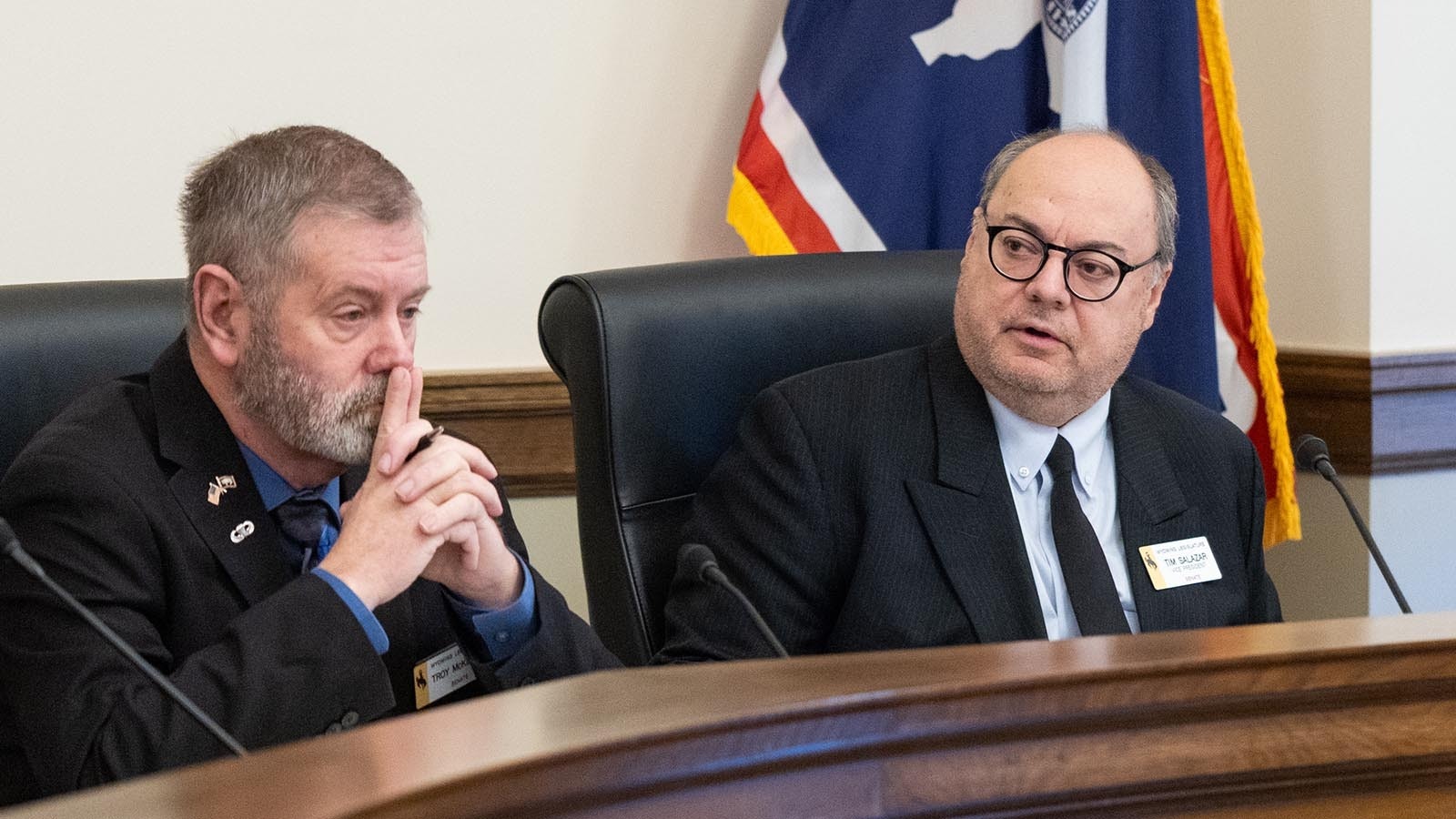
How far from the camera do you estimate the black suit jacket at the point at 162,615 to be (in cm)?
152

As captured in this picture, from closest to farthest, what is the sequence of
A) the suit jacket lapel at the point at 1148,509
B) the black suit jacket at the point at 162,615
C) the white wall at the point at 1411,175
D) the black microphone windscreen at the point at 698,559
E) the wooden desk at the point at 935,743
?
the wooden desk at the point at 935,743 → the black suit jacket at the point at 162,615 → the black microphone windscreen at the point at 698,559 → the suit jacket lapel at the point at 1148,509 → the white wall at the point at 1411,175

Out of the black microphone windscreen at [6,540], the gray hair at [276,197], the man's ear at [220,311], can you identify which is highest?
the gray hair at [276,197]

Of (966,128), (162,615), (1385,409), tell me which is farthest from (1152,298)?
(162,615)

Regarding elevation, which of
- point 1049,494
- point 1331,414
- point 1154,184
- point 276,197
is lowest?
point 1331,414

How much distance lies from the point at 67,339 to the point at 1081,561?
132cm

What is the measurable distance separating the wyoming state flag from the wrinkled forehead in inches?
27.8

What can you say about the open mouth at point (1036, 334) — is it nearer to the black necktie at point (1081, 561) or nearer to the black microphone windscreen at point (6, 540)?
the black necktie at point (1081, 561)

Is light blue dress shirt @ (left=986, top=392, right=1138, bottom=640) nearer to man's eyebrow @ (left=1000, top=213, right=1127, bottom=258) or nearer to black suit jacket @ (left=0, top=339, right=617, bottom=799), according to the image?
man's eyebrow @ (left=1000, top=213, right=1127, bottom=258)

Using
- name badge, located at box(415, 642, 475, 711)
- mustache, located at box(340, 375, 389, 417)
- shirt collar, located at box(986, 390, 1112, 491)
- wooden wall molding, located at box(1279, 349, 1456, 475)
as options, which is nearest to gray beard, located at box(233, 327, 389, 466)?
mustache, located at box(340, 375, 389, 417)

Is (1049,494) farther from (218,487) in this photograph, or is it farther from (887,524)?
(218,487)

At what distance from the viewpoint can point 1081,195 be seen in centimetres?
229

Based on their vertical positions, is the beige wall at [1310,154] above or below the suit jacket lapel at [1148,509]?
above

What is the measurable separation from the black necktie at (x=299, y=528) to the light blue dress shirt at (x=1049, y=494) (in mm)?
940

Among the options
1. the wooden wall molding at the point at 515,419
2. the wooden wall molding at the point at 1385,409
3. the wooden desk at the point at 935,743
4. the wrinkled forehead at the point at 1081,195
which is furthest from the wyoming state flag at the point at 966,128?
the wooden desk at the point at 935,743
